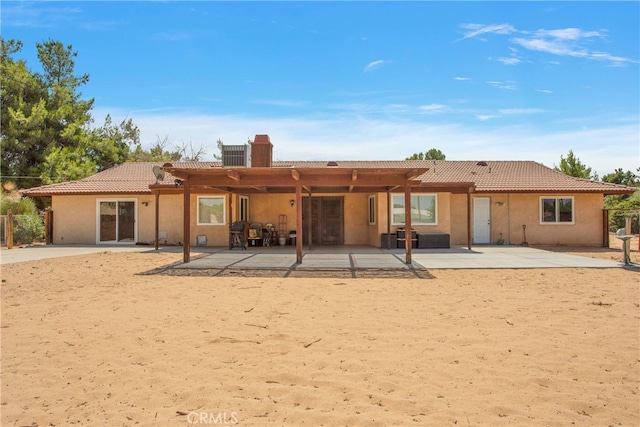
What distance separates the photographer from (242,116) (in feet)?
88.2

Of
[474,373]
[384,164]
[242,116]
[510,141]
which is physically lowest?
[474,373]

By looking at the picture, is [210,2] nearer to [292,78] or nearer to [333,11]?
[333,11]

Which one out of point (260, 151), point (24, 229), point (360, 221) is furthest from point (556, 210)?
point (24, 229)

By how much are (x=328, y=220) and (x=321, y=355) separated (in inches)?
563

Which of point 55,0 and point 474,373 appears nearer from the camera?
point 474,373

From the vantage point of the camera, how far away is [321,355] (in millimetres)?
4355

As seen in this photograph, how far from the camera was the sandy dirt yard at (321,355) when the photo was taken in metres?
3.16

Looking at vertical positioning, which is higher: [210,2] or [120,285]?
[210,2]

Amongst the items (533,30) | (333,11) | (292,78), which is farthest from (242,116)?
(533,30)

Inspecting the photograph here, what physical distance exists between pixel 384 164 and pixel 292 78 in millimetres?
7059

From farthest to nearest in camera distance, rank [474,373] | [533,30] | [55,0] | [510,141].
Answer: [510,141] < [533,30] < [55,0] < [474,373]

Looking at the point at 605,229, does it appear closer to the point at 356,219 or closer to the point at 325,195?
the point at 356,219

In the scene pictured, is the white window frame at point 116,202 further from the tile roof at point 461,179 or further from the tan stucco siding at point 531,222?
the tan stucco siding at point 531,222

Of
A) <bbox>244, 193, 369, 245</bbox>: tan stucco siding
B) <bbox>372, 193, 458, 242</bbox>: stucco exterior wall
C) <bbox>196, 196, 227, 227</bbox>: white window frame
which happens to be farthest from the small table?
<bbox>196, 196, 227, 227</bbox>: white window frame
